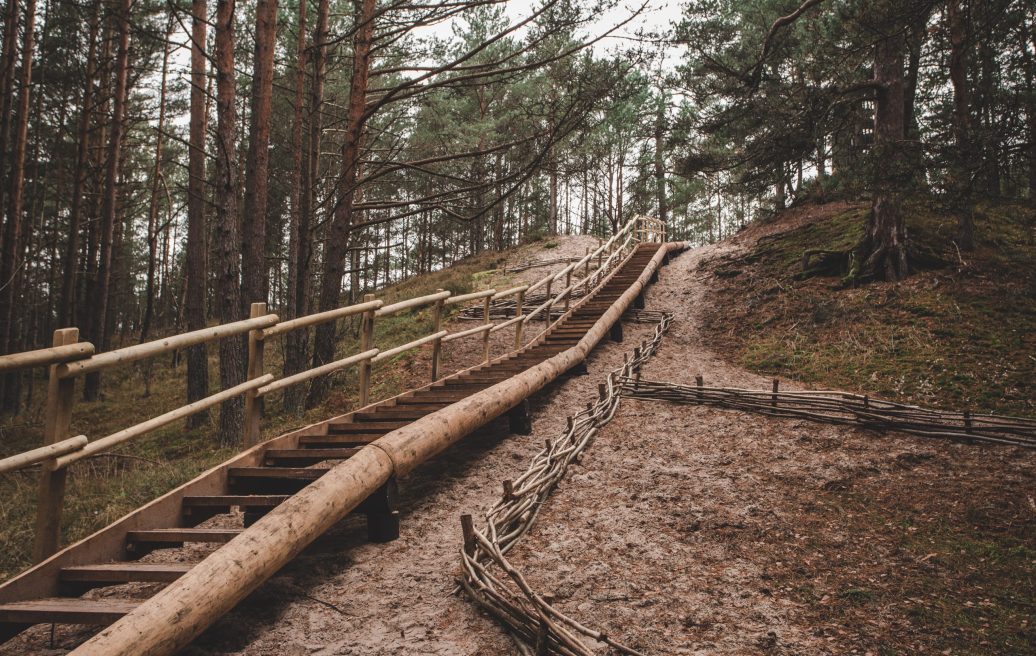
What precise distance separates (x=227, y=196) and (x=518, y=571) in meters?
6.68

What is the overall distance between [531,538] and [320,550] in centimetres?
147

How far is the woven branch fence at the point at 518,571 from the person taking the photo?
246cm

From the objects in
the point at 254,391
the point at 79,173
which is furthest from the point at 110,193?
Result: the point at 254,391

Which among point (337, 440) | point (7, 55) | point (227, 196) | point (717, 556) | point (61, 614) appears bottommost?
point (717, 556)

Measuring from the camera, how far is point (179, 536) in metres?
2.85

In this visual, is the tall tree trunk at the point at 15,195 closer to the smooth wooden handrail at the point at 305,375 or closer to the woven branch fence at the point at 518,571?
the smooth wooden handrail at the point at 305,375

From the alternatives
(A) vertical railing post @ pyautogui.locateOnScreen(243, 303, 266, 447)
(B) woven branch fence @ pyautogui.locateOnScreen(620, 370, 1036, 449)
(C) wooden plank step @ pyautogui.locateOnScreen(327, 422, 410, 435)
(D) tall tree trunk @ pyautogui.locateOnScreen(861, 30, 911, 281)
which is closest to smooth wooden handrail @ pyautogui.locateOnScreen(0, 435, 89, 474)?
(A) vertical railing post @ pyautogui.locateOnScreen(243, 303, 266, 447)

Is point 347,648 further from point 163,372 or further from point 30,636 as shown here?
point 163,372

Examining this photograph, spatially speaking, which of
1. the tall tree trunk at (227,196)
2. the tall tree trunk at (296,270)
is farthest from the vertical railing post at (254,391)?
the tall tree trunk at (296,270)

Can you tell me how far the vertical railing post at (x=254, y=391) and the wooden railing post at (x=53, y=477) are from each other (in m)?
1.17

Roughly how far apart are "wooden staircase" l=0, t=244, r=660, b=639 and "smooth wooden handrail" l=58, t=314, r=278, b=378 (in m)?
0.85

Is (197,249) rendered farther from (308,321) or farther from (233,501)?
(233,501)

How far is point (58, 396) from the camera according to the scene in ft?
8.48

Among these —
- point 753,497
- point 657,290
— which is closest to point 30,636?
point 753,497
